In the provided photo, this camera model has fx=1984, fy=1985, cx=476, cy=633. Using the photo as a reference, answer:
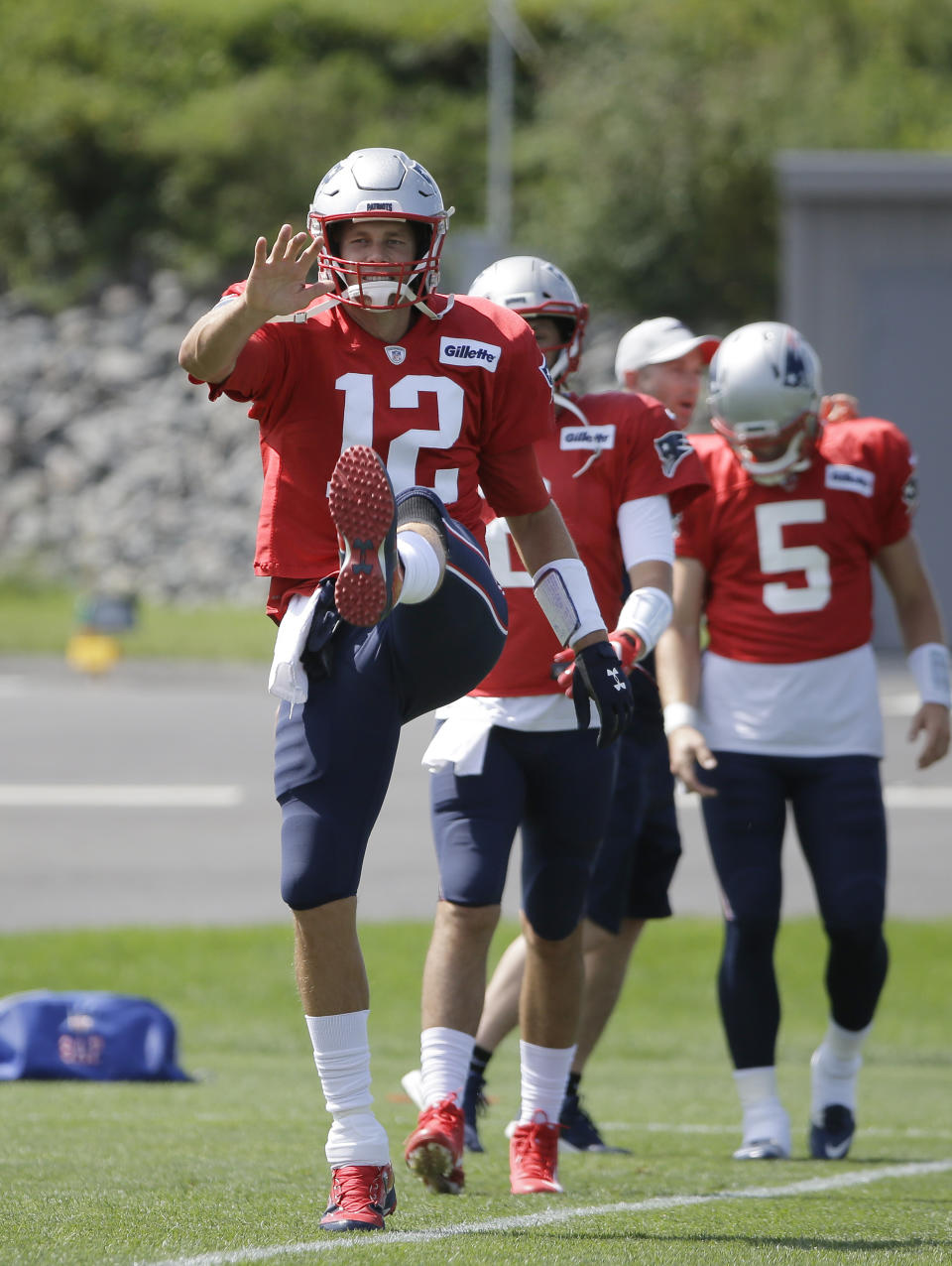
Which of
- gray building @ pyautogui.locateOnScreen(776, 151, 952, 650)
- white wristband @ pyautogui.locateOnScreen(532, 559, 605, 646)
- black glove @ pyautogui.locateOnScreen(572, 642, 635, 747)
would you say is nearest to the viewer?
black glove @ pyautogui.locateOnScreen(572, 642, 635, 747)

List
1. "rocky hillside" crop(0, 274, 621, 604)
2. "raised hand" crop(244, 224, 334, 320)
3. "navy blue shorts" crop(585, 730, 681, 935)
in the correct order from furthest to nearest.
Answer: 1. "rocky hillside" crop(0, 274, 621, 604)
2. "navy blue shorts" crop(585, 730, 681, 935)
3. "raised hand" crop(244, 224, 334, 320)

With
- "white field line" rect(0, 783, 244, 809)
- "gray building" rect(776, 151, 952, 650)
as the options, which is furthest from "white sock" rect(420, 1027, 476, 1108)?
"gray building" rect(776, 151, 952, 650)

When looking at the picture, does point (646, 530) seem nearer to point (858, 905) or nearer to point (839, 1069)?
point (858, 905)

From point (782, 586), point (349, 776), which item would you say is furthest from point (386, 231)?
point (782, 586)

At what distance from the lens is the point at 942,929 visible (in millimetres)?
10078

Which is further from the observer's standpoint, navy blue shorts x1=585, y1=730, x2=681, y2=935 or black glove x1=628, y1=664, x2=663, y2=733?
black glove x1=628, y1=664, x2=663, y2=733

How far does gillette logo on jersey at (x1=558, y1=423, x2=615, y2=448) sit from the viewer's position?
4832mm

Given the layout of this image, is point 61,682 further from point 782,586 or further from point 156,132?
point 156,132

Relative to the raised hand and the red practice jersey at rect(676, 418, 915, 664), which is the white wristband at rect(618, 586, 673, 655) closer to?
the red practice jersey at rect(676, 418, 915, 664)

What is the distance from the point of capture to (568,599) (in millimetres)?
4043

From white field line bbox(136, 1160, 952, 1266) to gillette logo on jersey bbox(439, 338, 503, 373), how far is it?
1625 millimetres

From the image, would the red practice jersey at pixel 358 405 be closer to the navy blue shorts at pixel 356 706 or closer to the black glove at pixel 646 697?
the navy blue shorts at pixel 356 706

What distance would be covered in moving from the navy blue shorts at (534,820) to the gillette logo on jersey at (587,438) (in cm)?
75

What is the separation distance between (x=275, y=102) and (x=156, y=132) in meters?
2.69
